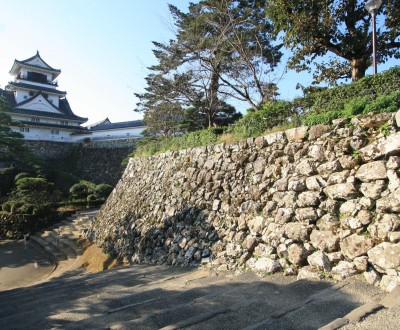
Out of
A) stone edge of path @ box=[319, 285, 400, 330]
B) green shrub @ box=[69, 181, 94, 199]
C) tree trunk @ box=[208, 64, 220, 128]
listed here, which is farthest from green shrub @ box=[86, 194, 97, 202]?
stone edge of path @ box=[319, 285, 400, 330]

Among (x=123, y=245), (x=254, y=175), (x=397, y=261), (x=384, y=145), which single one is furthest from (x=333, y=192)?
(x=123, y=245)

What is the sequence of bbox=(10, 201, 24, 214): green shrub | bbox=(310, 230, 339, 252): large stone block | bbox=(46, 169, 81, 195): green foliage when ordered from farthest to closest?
bbox=(46, 169, 81, 195): green foliage
bbox=(10, 201, 24, 214): green shrub
bbox=(310, 230, 339, 252): large stone block

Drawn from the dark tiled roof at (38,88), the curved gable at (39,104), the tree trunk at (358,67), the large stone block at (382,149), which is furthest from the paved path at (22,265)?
the dark tiled roof at (38,88)

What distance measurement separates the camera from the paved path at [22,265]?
32.6 ft

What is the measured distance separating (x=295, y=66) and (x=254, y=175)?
20.1 feet

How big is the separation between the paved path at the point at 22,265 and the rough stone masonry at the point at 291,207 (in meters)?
3.62

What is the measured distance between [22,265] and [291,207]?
1095cm

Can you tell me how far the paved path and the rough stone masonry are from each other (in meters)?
3.62

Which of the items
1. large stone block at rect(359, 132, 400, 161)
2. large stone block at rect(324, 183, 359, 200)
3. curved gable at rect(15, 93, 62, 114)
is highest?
curved gable at rect(15, 93, 62, 114)

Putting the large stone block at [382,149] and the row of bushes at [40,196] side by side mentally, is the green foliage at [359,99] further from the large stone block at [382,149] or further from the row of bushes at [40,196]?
the row of bushes at [40,196]

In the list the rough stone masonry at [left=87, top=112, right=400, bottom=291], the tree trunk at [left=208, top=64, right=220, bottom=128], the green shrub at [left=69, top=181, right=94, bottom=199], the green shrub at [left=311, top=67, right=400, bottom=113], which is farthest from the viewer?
the green shrub at [left=69, top=181, right=94, bottom=199]

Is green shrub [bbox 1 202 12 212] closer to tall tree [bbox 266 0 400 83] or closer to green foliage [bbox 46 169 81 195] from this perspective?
green foliage [bbox 46 169 81 195]

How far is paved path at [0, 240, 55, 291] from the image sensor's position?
9.94m

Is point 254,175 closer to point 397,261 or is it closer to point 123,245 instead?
point 397,261
